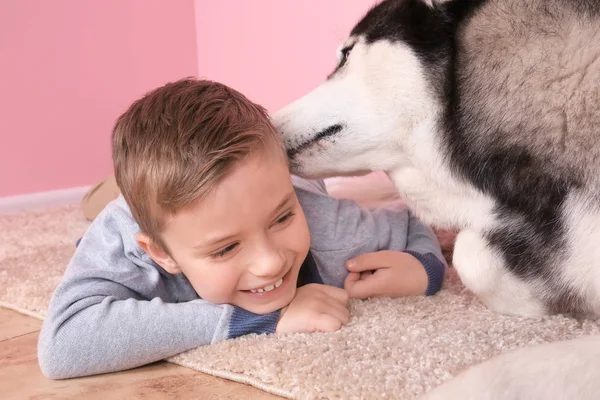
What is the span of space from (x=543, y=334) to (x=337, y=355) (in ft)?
0.98

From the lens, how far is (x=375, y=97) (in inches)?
42.9

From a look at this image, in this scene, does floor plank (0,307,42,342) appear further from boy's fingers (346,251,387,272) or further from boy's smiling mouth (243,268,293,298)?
boy's fingers (346,251,387,272)

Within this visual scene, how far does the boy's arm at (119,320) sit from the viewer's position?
99cm

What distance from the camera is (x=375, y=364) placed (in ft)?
2.97

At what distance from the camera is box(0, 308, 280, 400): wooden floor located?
919 millimetres

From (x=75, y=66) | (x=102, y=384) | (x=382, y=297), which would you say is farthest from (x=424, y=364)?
(x=75, y=66)

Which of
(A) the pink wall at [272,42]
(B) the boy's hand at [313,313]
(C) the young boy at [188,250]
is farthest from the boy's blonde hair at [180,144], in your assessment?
(A) the pink wall at [272,42]

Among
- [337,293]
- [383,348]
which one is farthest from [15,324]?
[383,348]

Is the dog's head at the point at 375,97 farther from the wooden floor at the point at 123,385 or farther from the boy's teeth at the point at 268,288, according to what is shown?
the wooden floor at the point at 123,385

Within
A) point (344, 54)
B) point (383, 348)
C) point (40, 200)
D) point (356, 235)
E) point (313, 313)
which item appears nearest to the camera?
point (383, 348)

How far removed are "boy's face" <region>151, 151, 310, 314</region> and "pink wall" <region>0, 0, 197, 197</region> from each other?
159 cm

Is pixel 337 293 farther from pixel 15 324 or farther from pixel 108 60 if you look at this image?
pixel 108 60

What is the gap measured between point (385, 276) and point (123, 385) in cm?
47

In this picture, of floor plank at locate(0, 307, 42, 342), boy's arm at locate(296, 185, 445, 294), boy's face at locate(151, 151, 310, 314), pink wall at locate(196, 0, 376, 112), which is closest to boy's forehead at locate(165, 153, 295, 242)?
boy's face at locate(151, 151, 310, 314)
